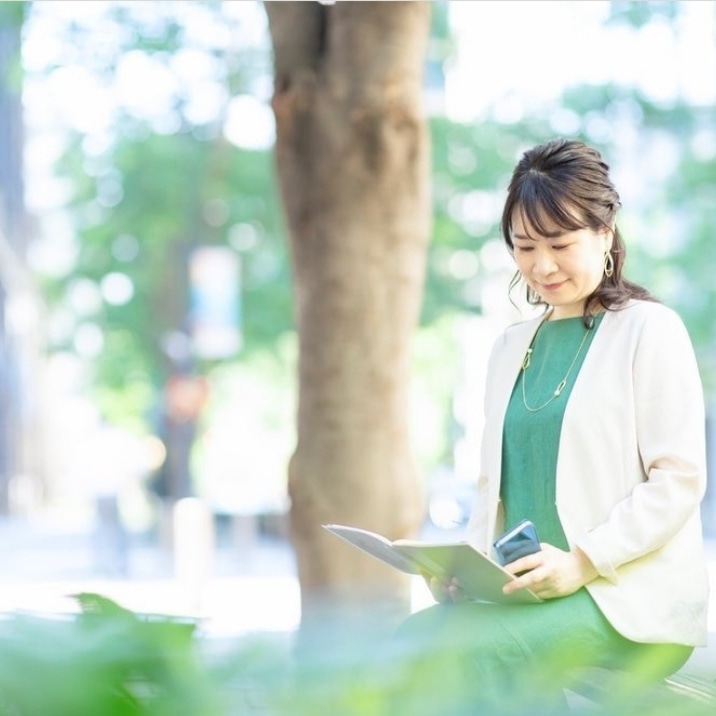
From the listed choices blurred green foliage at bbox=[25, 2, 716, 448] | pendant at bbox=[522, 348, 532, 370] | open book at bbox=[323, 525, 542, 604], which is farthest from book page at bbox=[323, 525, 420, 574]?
blurred green foliage at bbox=[25, 2, 716, 448]

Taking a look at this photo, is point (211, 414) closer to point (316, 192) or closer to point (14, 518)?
point (14, 518)

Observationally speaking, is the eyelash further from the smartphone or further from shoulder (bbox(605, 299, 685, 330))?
the smartphone

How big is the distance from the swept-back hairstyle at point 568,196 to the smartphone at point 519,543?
45cm

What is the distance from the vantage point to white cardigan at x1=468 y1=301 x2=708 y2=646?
2.71 meters

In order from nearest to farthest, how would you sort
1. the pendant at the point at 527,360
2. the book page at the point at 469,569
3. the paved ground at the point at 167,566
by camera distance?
the book page at the point at 469,569, the pendant at the point at 527,360, the paved ground at the point at 167,566

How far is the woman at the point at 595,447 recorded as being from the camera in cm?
270

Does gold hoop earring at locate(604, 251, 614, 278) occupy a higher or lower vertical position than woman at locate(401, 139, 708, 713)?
higher

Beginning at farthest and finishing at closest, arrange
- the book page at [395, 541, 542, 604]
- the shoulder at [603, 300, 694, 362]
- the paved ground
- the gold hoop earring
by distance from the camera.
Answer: the paved ground < the gold hoop earring < the shoulder at [603, 300, 694, 362] < the book page at [395, 541, 542, 604]

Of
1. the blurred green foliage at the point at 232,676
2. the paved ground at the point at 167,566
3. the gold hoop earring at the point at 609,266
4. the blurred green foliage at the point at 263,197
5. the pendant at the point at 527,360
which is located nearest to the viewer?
the blurred green foliage at the point at 232,676

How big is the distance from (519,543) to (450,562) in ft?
0.47

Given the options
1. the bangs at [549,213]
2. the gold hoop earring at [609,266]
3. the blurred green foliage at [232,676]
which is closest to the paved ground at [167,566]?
the gold hoop earring at [609,266]

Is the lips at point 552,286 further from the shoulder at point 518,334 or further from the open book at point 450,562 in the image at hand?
the open book at point 450,562

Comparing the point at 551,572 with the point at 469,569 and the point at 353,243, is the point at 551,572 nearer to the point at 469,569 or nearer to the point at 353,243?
the point at 469,569

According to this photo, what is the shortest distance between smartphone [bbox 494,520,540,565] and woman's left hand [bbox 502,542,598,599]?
0.01m
